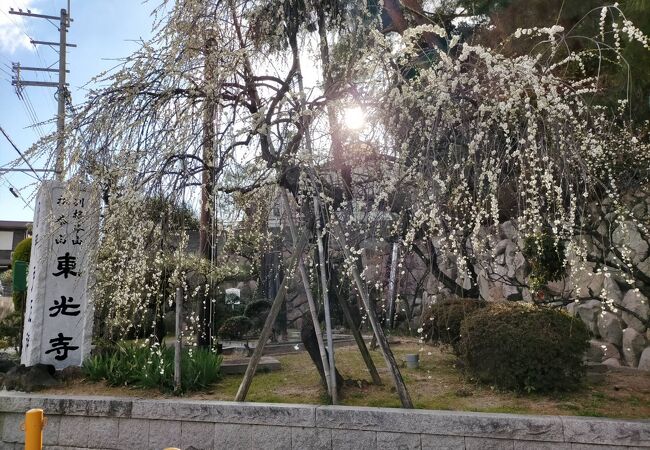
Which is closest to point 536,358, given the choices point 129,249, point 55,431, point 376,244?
point 376,244

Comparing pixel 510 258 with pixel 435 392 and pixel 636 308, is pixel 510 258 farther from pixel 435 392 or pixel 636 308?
pixel 435 392

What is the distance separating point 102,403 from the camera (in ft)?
17.5

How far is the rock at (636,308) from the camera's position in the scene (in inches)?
279

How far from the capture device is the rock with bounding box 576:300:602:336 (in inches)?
312

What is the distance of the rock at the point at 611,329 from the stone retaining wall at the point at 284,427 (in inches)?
161

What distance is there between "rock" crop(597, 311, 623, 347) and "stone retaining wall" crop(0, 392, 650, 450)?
4085 mm

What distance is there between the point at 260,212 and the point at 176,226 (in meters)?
1.47

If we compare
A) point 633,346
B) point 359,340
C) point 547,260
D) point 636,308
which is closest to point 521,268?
point 636,308

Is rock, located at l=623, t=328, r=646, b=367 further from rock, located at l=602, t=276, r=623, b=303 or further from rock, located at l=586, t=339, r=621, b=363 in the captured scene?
rock, located at l=602, t=276, r=623, b=303

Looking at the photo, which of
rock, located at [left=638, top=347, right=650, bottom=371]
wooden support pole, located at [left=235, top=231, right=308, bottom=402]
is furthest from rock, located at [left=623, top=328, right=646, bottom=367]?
wooden support pole, located at [left=235, top=231, right=308, bottom=402]

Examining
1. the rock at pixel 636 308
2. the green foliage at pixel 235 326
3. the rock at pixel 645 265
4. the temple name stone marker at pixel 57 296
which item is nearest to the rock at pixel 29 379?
the temple name stone marker at pixel 57 296

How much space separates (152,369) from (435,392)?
3.25 meters

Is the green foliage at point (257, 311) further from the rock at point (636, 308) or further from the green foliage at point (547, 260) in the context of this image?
the rock at point (636, 308)

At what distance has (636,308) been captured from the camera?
7.21 m
